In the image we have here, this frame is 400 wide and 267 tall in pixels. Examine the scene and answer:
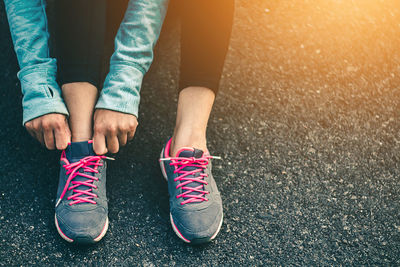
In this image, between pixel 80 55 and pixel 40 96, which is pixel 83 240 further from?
pixel 80 55

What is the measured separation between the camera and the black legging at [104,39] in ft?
3.51

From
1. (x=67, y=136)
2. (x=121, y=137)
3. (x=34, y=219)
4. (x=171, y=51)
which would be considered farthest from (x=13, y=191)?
(x=171, y=51)

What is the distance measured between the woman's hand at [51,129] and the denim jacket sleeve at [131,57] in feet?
0.37

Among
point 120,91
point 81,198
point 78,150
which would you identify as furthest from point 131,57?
point 81,198

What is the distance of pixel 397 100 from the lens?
5.16 feet

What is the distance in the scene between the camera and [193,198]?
1.16m

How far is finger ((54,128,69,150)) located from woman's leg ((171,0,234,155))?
33cm

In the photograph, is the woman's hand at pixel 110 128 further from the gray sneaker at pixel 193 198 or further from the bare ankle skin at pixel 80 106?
the gray sneaker at pixel 193 198

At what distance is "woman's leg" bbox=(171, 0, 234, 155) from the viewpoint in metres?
1.15

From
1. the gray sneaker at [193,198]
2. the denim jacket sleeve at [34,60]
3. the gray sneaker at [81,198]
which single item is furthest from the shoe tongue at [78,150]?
the gray sneaker at [193,198]

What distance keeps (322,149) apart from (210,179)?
485mm

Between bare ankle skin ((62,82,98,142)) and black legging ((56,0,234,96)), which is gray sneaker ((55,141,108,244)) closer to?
bare ankle skin ((62,82,98,142))

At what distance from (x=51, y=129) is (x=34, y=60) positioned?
0.21m

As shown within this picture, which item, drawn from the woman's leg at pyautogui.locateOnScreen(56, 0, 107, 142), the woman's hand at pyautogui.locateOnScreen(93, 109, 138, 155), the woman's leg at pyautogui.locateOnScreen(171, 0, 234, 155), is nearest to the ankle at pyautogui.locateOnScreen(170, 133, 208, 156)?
the woman's leg at pyautogui.locateOnScreen(171, 0, 234, 155)
